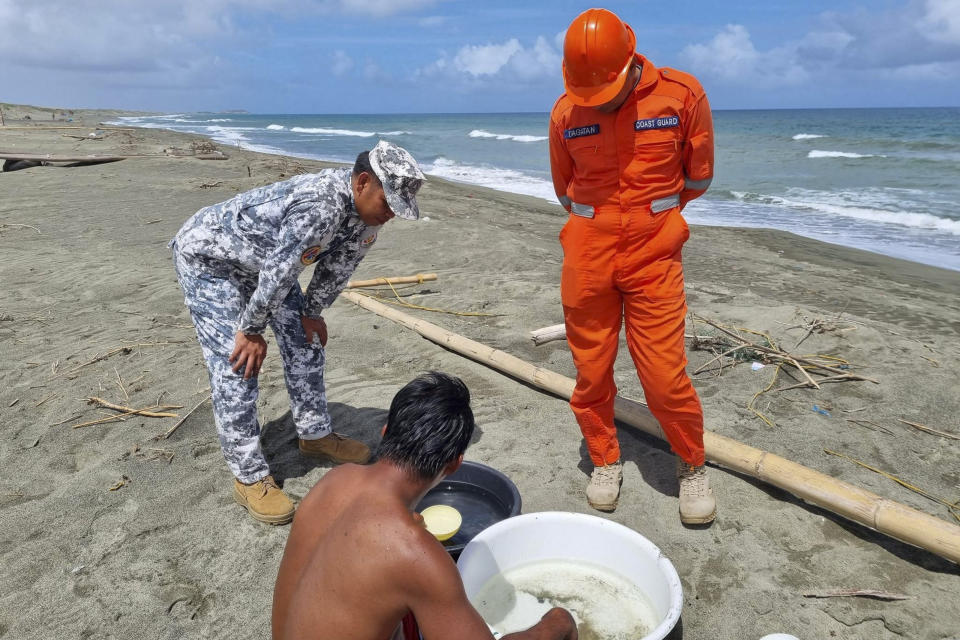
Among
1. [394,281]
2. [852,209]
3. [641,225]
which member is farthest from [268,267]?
[852,209]

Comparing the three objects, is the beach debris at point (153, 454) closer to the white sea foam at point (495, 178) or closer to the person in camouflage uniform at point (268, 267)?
the person in camouflage uniform at point (268, 267)

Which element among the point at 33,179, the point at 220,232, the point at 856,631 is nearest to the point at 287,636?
the point at 220,232

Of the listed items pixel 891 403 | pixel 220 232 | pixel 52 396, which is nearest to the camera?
pixel 220 232

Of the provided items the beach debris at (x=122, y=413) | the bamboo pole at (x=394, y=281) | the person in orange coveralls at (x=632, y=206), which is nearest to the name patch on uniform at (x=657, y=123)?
the person in orange coveralls at (x=632, y=206)

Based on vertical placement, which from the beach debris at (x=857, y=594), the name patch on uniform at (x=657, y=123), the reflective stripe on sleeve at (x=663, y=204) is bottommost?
the beach debris at (x=857, y=594)

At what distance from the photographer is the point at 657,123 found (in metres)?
2.63

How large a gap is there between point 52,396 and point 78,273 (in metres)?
3.35

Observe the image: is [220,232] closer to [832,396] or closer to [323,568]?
[323,568]

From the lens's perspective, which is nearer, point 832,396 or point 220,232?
point 220,232

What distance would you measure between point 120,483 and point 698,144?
3331 millimetres

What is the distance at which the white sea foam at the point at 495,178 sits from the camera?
57.1ft

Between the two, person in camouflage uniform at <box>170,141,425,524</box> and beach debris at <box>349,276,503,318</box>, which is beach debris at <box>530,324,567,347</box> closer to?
beach debris at <box>349,276,503,318</box>

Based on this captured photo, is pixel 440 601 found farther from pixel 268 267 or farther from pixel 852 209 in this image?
pixel 852 209

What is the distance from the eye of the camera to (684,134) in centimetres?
272
